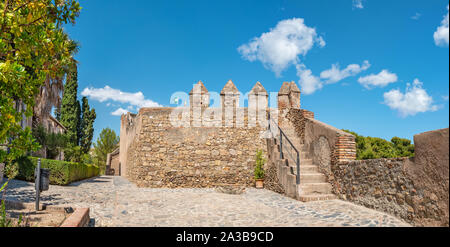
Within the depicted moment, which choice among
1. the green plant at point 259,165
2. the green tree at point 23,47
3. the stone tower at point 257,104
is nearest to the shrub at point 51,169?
the green tree at point 23,47

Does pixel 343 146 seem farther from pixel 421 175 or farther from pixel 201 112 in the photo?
pixel 201 112

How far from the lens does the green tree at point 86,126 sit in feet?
85.8

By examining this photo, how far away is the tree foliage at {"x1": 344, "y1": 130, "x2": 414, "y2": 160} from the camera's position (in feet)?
63.9

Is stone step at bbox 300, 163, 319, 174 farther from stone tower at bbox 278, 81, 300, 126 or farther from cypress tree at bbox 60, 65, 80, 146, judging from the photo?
cypress tree at bbox 60, 65, 80, 146

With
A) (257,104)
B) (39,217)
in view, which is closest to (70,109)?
(257,104)

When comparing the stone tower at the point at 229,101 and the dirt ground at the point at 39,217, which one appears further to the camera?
the stone tower at the point at 229,101

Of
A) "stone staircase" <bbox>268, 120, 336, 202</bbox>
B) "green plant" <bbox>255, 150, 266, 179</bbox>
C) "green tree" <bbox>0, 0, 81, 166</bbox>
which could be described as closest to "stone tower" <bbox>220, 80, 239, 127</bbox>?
"green plant" <bbox>255, 150, 266, 179</bbox>

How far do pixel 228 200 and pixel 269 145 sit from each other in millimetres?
4162

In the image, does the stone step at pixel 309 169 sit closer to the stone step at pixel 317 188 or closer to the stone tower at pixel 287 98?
the stone step at pixel 317 188

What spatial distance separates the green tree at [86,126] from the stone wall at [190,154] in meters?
16.8

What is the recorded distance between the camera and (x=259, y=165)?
39.0 ft

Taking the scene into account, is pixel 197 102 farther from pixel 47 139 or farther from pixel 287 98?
pixel 47 139
